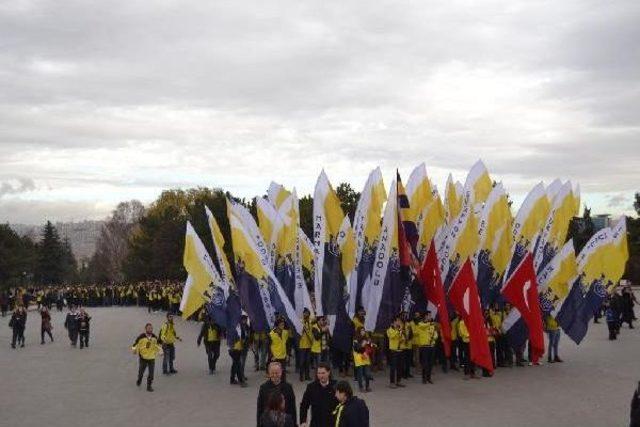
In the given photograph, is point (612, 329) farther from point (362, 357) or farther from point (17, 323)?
point (17, 323)

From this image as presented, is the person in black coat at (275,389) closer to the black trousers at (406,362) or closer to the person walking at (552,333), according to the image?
the black trousers at (406,362)

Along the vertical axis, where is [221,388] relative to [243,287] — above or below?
below

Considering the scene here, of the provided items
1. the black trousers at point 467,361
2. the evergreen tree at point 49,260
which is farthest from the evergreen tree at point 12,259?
the black trousers at point 467,361

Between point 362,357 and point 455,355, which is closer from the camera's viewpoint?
point 362,357

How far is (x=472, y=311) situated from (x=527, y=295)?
5.17 ft

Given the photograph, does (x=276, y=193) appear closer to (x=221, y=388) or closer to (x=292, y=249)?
(x=292, y=249)

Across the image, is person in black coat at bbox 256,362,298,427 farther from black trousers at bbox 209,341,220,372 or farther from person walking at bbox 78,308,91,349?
person walking at bbox 78,308,91,349

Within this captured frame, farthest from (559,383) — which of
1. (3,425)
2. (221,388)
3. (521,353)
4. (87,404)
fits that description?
(3,425)

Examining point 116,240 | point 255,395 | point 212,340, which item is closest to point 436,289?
point 255,395

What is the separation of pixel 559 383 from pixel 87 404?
9.70 metres

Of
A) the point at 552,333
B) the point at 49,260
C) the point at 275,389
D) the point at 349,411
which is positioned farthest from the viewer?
the point at 49,260

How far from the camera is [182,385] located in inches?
637

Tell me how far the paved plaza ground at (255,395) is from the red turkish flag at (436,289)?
107cm

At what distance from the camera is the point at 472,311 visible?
15383 mm
